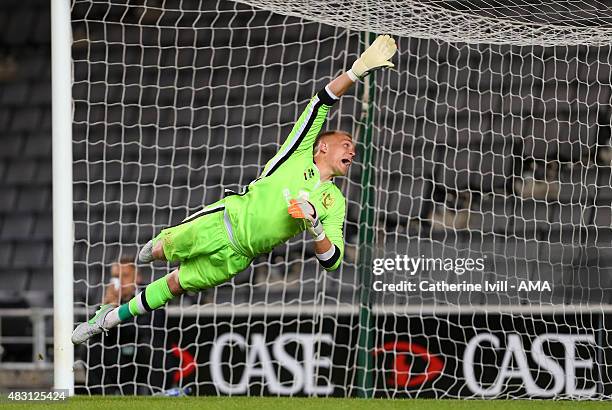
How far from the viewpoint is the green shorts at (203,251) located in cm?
615

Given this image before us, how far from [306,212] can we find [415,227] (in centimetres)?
362

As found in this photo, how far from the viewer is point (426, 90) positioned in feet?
31.1

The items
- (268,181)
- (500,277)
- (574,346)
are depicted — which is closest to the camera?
(268,181)

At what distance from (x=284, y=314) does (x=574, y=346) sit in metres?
2.20

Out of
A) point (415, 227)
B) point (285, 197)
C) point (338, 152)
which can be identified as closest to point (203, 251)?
point (285, 197)

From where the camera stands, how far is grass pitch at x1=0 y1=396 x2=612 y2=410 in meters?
6.51

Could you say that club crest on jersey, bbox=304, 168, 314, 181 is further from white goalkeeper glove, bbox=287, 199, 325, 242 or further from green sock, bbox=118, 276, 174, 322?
green sock, bbox=118, 276, 174, 322

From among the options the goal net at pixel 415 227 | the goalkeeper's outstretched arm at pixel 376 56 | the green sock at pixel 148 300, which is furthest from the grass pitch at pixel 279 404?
the goalkeeper's outstretched arm at pixel 376 56

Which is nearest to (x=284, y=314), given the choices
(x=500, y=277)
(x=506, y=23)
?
(x=500, y=277)

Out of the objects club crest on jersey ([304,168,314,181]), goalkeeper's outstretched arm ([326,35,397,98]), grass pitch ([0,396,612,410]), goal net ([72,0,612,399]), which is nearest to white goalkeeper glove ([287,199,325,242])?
club crest on jersey ([304,168,314,181])

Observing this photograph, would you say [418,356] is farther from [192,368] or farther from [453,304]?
[192,368]

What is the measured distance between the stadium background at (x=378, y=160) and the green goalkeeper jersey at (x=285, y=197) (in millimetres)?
2359

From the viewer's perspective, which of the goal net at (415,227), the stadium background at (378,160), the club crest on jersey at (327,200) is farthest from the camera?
the stadium background at (378,160)

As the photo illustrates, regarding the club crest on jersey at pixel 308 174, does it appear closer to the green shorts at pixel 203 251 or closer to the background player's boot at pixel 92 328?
the green shorts at pixel 203 251
